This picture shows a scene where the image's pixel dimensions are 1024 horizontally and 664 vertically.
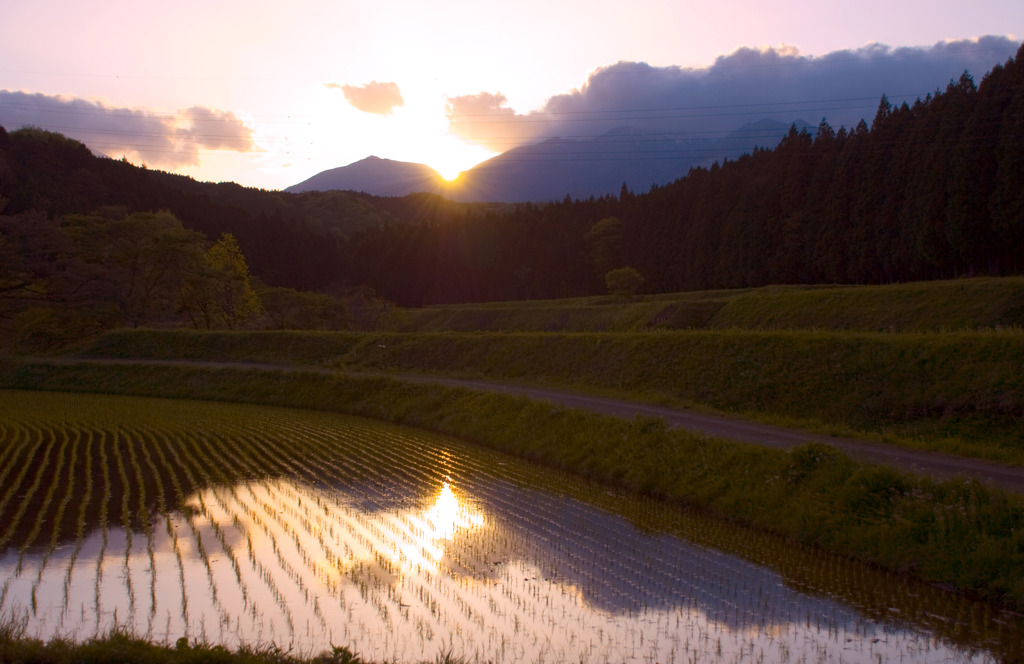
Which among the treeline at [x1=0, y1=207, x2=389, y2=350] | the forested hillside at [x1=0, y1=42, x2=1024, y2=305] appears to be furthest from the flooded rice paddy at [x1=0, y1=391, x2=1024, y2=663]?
the forested hillside at [x1=0, y1=42, x2=1024, y2=305]

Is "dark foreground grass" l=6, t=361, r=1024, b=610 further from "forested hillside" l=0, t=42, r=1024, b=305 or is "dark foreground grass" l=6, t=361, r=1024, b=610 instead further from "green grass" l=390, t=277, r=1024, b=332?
"forested hillside" l=0, t=42, r=1024, b=305

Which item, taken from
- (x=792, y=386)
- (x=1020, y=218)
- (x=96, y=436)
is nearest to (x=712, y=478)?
(x=792, y=386)

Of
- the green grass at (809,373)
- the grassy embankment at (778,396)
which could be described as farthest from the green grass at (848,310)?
the green grass at (809,373)

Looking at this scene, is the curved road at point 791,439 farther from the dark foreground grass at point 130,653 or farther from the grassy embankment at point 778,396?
the dark foreground grass at point 130,653

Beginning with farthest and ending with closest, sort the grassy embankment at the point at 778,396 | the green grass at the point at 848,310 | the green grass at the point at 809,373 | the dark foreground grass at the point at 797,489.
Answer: the green grass at the point at 848,310
the green grass at the point at 809,373
the grassy embankment at the point at 778,396
the dark foreground grass at the point at 797,489

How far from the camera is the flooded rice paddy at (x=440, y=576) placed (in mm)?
5816

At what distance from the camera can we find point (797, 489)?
31.4 ft

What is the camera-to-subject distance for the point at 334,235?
120 meters

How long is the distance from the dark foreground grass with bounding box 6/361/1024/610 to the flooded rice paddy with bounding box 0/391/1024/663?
348 millimetres

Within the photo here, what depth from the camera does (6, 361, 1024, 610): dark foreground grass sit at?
24.2 feet

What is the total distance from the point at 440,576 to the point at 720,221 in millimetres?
57549

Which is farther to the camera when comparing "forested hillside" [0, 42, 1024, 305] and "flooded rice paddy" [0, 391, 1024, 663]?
"forested hillside" [0, 42, 1024, 305]

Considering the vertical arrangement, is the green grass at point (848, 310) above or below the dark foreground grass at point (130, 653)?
below

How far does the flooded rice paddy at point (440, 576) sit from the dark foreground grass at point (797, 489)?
1.14 ft
